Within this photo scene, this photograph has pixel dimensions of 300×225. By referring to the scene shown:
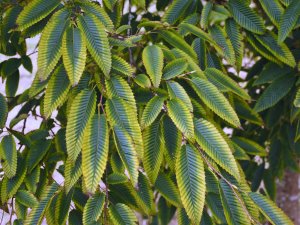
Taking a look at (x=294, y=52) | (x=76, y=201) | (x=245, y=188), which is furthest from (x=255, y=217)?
(x=294, y=52)

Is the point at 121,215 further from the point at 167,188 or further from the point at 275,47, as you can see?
the point at 275,47

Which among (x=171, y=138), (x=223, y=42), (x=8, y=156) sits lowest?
(x=8, y=156)

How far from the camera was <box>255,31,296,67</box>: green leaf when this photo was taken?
114cm

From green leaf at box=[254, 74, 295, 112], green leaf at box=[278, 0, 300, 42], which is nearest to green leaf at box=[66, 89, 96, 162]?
green leaf at box=[278, 0, 300, 42]

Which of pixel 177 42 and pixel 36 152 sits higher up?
pixel 177 42

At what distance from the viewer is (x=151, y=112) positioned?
2.71 feet

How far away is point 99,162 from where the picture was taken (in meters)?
0.75

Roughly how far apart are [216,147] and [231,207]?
10 centimetres

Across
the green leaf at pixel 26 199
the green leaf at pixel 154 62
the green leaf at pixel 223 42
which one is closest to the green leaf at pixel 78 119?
the green leaf at pixel 154 62

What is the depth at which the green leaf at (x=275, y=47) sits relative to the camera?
114 cm

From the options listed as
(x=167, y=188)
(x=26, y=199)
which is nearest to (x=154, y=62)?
(x=167, y=188)

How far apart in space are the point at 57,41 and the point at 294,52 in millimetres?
697

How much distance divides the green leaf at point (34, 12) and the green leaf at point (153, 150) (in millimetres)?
274

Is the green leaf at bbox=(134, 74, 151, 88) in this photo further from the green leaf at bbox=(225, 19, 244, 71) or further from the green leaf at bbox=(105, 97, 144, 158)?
the green leaf at bbox=(225, 19, 244, 71)
